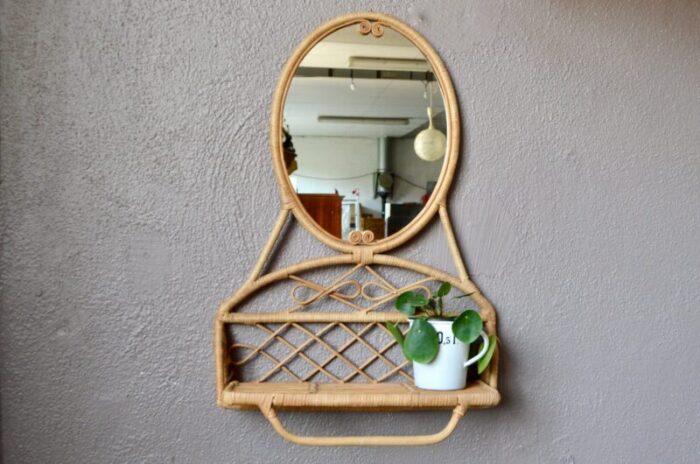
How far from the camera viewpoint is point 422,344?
1283 millimetres

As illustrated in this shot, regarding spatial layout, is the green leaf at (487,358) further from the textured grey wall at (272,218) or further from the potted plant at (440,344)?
the textured grey wall at (272,218)

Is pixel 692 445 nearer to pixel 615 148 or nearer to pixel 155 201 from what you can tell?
pixel 615 148

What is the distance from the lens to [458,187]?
148 cm

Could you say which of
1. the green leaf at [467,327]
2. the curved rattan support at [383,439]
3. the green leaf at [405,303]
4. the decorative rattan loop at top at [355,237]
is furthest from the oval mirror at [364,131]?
the curved rattan support at [383,439]

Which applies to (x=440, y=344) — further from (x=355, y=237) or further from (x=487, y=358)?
(x=355, y=237)

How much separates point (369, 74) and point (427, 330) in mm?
618

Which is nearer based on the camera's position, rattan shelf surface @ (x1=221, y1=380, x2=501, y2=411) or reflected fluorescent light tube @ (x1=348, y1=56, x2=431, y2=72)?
rattan shelf surface @ (x1=221, y1=380, x2=501, y2=411)

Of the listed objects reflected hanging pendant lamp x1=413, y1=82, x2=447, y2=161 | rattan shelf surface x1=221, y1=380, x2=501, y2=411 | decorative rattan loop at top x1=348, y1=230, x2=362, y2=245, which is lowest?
rattan shelf surface x1=221, y1=380, x2=501, y2=411

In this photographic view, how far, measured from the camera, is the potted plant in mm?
1284

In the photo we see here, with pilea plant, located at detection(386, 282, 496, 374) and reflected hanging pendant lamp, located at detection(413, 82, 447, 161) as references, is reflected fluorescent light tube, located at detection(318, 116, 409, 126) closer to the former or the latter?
reflected hanging pendant lamp, located at detection(413, 82, 447, 161)

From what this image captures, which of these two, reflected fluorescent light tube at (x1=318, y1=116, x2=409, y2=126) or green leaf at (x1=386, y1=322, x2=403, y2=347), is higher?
reflected fluorescent light tube at (x1=318, y1=116, x2=409, y2=126)

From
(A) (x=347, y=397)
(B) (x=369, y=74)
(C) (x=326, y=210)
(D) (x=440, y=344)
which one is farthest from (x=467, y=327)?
(B) (x=369, y=74)

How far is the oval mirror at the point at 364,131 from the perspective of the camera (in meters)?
1.41

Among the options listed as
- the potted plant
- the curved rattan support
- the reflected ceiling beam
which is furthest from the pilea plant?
the reflected ceiling beam
